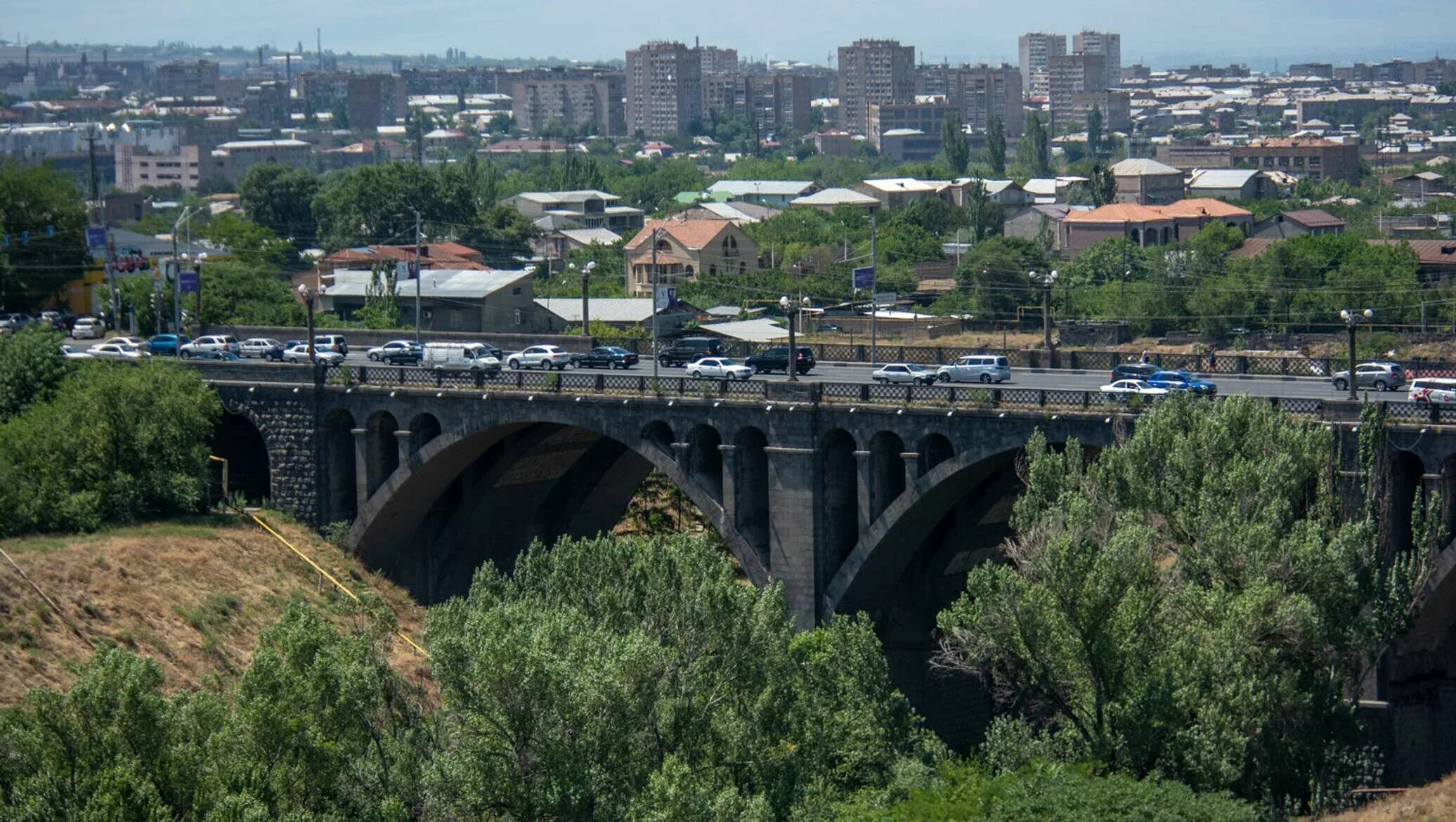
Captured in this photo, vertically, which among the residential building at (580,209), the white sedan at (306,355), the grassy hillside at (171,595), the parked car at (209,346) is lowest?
the grassy hillside at (171,595)

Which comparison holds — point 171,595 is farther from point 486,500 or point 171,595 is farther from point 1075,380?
point 1075,380

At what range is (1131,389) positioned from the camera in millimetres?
52250

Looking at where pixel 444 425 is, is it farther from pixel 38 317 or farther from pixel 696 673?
pixel 38 317

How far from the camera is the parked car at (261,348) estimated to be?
249 ft

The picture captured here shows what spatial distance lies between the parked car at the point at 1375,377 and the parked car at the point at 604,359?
23036 mm

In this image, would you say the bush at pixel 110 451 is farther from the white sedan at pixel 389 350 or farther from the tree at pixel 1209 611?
the tree at pixel 1209 611

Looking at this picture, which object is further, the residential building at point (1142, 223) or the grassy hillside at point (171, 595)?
the residential building at point (1142, 223)

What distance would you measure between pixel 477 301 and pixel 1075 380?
44.6 meters

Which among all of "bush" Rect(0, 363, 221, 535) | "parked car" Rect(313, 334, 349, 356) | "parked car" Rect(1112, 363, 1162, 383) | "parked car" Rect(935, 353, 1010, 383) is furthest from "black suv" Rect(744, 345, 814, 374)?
"parked car" Rect(313, 334, 349, 356)

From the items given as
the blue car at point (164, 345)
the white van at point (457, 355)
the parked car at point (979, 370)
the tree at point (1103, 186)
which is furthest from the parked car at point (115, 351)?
the tree at point (1103, 186)

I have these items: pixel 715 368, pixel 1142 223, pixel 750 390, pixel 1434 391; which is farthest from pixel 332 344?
pixel 1142 223

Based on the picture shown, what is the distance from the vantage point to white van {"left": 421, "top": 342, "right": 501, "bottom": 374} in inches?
2680

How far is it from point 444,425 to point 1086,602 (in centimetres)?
2570

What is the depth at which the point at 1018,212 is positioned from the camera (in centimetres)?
18138
